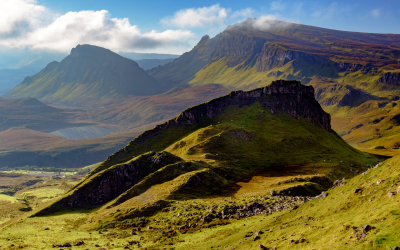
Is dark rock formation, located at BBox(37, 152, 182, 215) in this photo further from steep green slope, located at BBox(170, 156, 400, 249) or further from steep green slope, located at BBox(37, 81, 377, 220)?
steep green slope, located at BBox(170, 156, 400, 249)

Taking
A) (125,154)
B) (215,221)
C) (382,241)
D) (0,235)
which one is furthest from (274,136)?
(382,241)

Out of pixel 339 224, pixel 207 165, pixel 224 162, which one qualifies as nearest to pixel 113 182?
pixel 207 165

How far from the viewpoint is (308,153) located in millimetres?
171875

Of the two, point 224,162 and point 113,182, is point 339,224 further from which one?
point 224,162

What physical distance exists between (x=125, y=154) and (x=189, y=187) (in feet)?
316

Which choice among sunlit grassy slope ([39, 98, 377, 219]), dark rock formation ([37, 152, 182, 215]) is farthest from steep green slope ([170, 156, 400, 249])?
dark rock formation ([37, 152, 182, 215])

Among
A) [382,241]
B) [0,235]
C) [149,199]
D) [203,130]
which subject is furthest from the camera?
[203,130]

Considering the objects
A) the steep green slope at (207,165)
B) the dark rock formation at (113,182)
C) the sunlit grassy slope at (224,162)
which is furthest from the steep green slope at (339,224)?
the dark rock formation at (113,182)

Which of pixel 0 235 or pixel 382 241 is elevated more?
pixel 382 241

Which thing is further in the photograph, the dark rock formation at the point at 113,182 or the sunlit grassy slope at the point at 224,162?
the dark rock formation at the point at 113,182

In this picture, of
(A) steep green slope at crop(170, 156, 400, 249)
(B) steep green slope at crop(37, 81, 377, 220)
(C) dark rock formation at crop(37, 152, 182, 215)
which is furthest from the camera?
(C) dark rock formation at crop(37, 152, 182, 215)

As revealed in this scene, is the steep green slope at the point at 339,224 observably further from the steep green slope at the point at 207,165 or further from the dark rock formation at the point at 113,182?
the dark rock formation at the point at 113,182

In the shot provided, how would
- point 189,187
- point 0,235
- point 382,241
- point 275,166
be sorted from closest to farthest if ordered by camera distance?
point 382,241, point 0,235, point 189,187, point 275,166

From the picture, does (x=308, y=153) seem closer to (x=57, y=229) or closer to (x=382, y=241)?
(x=57, y=229)
